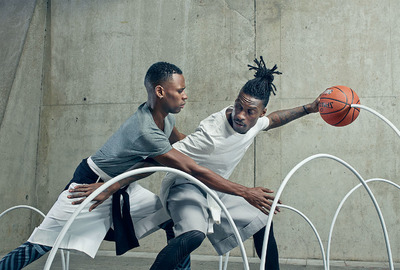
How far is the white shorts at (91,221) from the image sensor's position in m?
2.57

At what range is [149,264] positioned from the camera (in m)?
4.66

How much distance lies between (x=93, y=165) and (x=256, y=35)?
11.0ft

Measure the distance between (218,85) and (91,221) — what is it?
3078 millimetres

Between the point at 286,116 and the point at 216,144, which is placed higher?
the point at 286,116

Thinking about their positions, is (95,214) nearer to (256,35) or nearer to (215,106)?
(215,106)

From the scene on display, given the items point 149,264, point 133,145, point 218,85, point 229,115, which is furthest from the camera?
point 218,85

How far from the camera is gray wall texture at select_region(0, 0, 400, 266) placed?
508 cm

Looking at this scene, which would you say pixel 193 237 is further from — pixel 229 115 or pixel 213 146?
pixel 229 115

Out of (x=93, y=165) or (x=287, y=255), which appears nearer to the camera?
(x=93, y=165)

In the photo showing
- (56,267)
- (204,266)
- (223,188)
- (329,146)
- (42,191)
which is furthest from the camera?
(42,191)

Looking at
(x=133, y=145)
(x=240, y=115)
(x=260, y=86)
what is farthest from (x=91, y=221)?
(x=260, y=86)

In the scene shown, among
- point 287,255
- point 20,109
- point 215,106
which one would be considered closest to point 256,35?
point 215,106

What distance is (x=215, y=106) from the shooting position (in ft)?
17.6

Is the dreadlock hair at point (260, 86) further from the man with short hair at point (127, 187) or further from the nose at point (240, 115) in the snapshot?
the man with short hair at point (127, 187)
